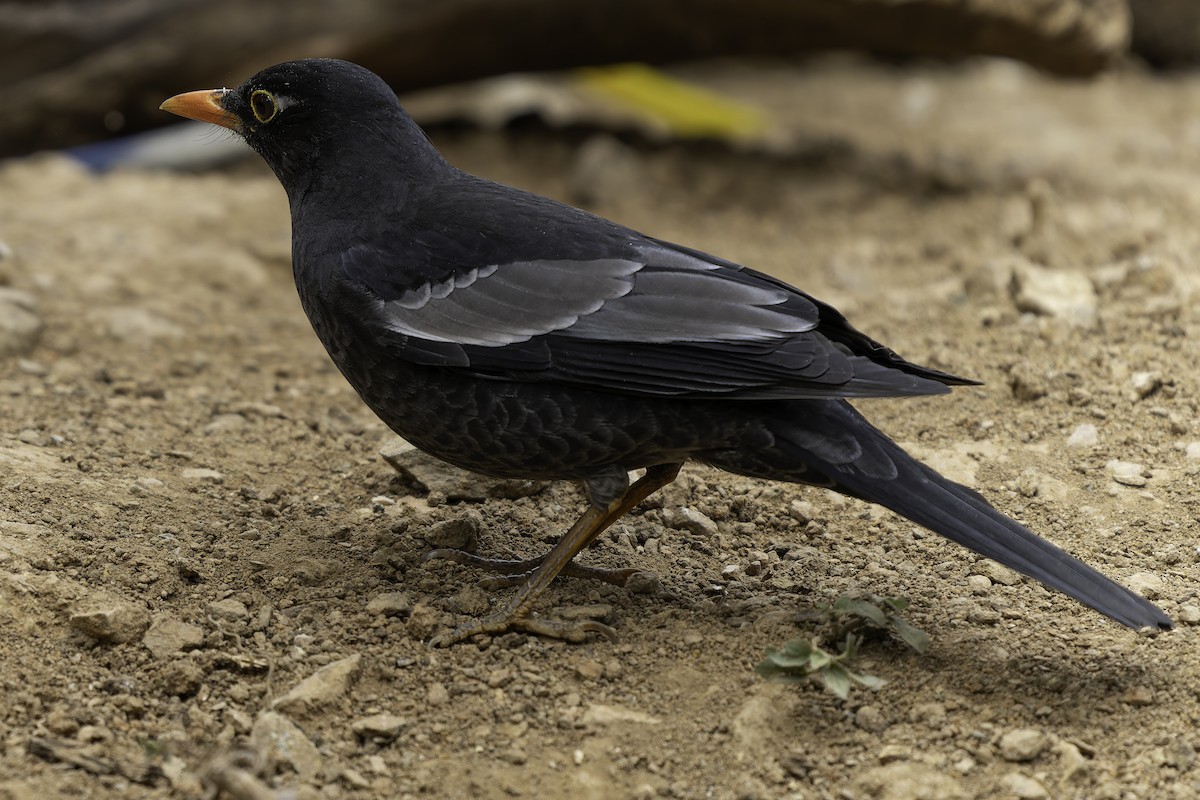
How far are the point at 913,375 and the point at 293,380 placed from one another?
9.27ft

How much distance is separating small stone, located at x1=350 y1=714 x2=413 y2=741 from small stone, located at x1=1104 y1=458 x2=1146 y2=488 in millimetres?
2442

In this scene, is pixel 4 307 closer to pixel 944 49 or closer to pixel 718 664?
pixel 718 664

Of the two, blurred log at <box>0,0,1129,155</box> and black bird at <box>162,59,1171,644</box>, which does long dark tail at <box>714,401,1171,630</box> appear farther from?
blurred log at <box>0,0,1129,155</box>

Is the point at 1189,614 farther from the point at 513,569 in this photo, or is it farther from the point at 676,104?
the point at 676,104

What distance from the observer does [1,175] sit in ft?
25.5

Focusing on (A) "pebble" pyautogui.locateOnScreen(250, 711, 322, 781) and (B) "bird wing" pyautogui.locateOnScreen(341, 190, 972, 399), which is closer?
(A) "pebble" pyautogui.locateOnScreen(250, 711, 322, 781)

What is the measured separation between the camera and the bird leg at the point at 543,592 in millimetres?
3537

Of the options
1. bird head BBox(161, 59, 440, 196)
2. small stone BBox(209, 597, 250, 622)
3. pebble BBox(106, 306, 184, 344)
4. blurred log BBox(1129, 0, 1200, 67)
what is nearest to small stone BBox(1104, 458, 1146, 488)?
bird head BBox(161, 59, 440, 196)

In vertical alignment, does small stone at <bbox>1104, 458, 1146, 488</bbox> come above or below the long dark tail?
below

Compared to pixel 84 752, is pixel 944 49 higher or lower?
higher

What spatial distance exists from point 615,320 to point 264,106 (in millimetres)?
1473

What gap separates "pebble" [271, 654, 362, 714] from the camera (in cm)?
314

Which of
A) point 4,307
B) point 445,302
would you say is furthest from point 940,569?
point 4,307

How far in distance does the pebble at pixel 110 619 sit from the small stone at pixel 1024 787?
220cm
